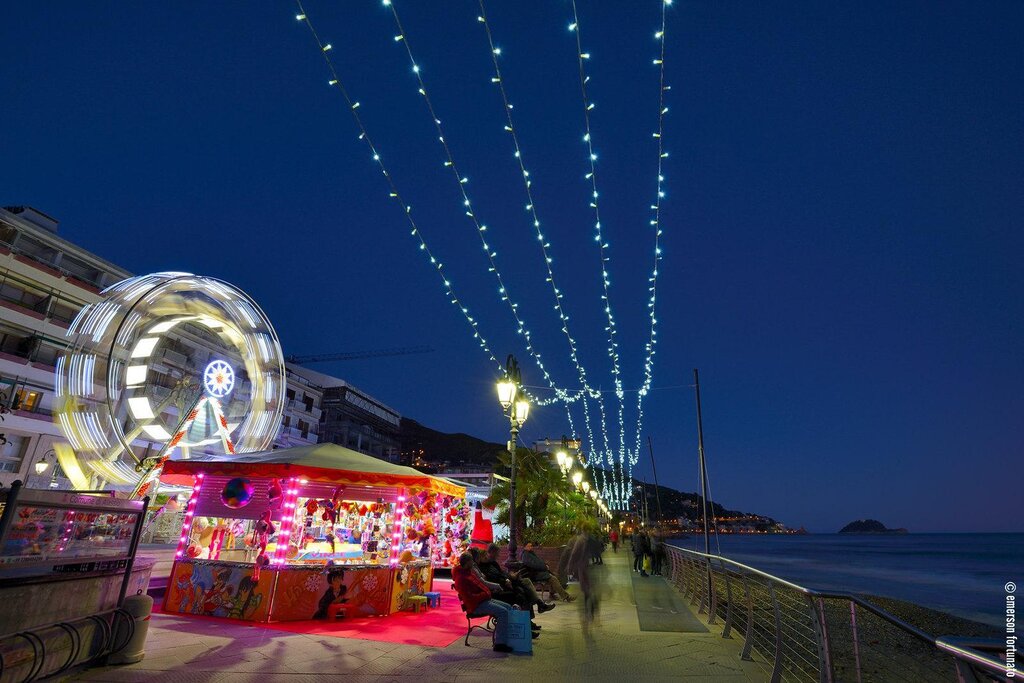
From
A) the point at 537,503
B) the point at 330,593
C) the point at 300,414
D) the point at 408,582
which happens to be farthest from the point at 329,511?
the point at 300,414

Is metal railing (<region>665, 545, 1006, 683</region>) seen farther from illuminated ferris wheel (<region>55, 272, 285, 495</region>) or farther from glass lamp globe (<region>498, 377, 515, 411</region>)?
illuminated ferris wheel (<region>55, 272, 285, 495</region>)

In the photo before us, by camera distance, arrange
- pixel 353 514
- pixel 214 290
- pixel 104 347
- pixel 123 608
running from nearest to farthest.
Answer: pixel 123 608 < pixel 353 514 < pixel 104 347 < pixel 214 290

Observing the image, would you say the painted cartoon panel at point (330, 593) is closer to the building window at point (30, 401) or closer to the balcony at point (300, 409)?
the building window at point (30, 401)

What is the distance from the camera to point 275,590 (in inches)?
346

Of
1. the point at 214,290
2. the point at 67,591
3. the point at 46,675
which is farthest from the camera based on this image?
the point at 214,290

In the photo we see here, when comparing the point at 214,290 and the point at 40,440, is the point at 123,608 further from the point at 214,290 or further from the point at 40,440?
the point at 40,440

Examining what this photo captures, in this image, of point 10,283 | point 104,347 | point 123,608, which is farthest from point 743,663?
point 10,283

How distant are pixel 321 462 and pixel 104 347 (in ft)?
27.7

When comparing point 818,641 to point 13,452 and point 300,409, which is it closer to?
point 13,452

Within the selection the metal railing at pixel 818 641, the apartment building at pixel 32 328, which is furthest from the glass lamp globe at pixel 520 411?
the apartment building at pixel 32 328

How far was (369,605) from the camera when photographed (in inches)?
372

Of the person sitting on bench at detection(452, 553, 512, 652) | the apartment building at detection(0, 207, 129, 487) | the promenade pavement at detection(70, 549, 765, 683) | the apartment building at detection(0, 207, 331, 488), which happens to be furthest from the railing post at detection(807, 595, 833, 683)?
the apartment building at detection(0, 207, 129, 487)

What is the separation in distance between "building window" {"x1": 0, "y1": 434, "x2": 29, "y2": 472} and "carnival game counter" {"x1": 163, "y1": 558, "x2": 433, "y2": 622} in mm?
25052

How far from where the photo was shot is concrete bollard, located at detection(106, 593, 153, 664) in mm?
5773
